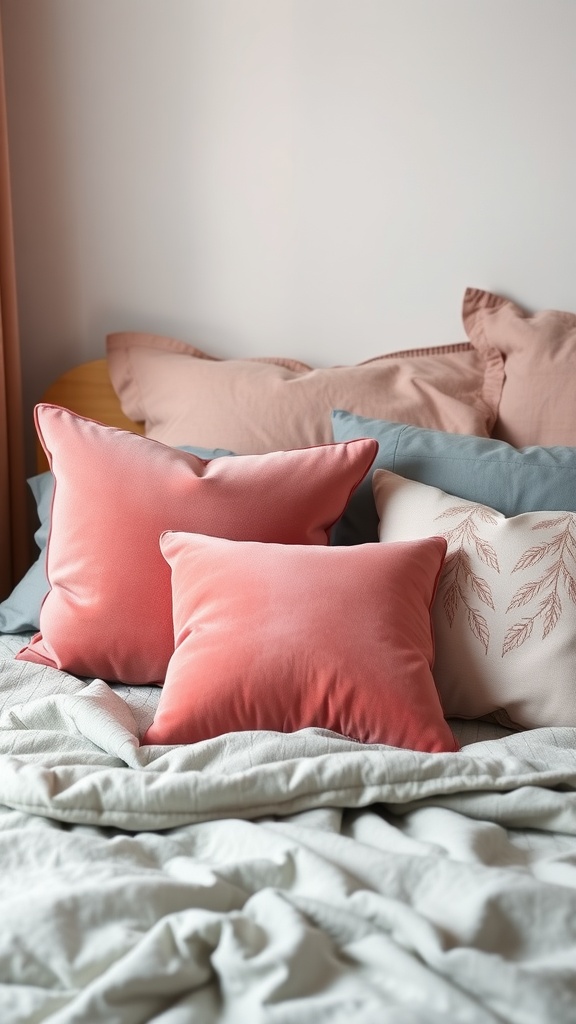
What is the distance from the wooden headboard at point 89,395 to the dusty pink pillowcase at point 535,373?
2.67 ft

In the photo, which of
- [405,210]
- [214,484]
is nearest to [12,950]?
[214,484]

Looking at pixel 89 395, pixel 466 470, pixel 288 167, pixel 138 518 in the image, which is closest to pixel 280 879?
pixel 138 518

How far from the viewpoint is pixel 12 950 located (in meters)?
0.86

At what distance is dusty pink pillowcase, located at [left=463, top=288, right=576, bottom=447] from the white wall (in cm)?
16

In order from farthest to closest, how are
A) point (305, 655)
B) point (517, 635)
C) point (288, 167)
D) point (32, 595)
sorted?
point (288, 167) < point (32, 595) < point (517, 635) < point (305, 655)

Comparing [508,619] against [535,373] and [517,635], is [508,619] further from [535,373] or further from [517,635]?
[535,373]

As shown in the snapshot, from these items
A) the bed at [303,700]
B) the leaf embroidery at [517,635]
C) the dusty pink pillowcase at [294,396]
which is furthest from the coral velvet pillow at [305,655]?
the dusty pink pillowcase at [294,396]

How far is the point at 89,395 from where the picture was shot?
7.54 feet

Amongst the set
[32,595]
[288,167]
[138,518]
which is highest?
[288,167]

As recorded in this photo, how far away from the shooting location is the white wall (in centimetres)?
218

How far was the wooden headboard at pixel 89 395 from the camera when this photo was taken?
2.28 m

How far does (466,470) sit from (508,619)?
33 centimetres

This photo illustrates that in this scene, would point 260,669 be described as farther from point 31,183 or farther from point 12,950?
point 31,183

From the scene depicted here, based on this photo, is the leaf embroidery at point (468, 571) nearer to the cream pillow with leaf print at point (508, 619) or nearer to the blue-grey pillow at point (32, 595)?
the cream pillow with leaf print at point (508, 619)
